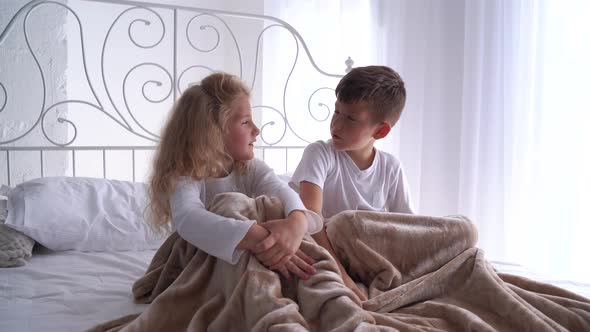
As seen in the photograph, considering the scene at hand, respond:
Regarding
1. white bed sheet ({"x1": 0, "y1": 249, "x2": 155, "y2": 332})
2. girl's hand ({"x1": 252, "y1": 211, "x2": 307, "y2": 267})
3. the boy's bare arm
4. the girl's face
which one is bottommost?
white bed sheet ({"x1": 0, "y1": 249, "x2": 155, "y2": 332})

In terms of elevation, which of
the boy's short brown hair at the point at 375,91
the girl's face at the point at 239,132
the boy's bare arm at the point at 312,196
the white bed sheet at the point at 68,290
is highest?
the boy's short brown hair at the point at 375,91

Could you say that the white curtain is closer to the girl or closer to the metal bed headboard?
the metal bed headboard

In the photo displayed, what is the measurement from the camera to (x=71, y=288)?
4.08ft

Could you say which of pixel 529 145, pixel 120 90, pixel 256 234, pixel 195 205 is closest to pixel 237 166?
pixel 195 205

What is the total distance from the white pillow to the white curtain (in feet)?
4.32

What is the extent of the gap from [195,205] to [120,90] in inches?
74.2

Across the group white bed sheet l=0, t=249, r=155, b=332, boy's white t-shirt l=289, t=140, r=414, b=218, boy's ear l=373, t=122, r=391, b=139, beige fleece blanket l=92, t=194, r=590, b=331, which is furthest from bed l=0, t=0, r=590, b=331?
boy's ear l=373, t=122, r=391, b=139

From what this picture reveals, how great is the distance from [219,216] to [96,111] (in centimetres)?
192

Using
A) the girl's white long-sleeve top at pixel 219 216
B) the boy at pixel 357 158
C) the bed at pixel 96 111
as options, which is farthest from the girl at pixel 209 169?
the bed at pixel 96 111

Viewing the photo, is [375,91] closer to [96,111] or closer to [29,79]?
[29,79]

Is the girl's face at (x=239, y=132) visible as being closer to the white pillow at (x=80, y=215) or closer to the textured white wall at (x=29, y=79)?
the white pillow at (x=80, y=215)

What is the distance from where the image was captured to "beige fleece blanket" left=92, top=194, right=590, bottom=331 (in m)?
0.87

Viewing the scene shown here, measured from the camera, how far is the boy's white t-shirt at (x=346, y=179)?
1.38 meters

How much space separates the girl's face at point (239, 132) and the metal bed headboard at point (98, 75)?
2.26 ft
